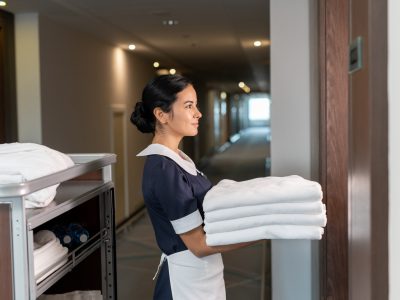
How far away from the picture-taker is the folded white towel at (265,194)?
1.37 metres

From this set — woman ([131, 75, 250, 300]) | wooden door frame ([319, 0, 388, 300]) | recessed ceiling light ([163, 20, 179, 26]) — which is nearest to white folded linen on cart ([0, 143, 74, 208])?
woman ([131, 75, 250, 300])

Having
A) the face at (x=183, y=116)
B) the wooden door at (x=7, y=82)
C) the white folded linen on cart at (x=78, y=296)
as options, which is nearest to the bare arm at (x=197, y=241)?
the face at (x=183, y=116)

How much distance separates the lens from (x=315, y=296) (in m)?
2.90

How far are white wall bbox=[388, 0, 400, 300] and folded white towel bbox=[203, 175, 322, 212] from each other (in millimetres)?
421

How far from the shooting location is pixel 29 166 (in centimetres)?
156

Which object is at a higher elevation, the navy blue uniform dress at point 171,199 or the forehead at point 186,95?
the forehead at point 186,95

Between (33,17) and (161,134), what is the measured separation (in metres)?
3.18

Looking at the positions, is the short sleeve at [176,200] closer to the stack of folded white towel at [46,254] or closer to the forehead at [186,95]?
the forehead at [186,95]

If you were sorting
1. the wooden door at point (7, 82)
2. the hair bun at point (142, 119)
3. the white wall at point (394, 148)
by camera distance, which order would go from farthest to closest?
the wooden door at point (7, 82) < the hair bun at point (142, 119) < the white wall at point (394, 148)

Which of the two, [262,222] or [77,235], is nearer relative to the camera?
[262,222]

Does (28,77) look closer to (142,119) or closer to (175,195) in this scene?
(142,119)

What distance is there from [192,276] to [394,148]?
37.6 inches

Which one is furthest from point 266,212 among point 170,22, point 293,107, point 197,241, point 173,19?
point 170,22

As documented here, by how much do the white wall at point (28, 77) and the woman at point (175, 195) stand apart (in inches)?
115
